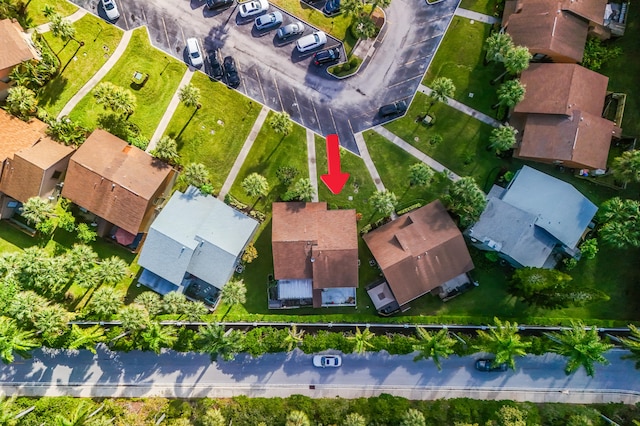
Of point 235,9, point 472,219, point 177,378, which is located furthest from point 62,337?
point 472,219

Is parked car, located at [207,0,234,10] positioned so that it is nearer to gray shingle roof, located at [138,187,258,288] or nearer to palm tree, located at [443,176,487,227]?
gray shingle roof, located at [138,187,258,288]

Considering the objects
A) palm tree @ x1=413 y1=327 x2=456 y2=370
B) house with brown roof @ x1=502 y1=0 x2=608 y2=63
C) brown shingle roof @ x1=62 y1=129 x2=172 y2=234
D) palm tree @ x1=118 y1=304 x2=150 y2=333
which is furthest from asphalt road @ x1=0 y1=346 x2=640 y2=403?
house with brown roof @ x1=502 y1=0 x2=608 y2=63

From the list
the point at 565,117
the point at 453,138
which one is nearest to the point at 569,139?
the point at 565,117

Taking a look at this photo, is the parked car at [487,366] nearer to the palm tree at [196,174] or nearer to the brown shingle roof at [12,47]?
the palm tree at [196,174]

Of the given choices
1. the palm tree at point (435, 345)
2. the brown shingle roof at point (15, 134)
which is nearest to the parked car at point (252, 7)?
the brown shingle roof at point (15, 134)

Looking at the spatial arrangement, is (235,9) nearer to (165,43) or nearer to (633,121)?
(165,43)

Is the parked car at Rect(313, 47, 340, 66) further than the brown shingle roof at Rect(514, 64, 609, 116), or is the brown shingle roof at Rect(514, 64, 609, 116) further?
the parked car at Rect(313, 47, 340, 66)
